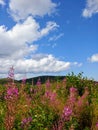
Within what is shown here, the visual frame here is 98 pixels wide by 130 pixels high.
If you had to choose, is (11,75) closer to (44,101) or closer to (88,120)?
(44,101)

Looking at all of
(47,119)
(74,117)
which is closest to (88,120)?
(74,117)

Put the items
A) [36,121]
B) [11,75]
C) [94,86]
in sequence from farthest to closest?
[94,86] → [36,121] → [11,75]

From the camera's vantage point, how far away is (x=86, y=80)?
17828 millimetres

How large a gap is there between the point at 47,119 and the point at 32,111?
23.1 inches

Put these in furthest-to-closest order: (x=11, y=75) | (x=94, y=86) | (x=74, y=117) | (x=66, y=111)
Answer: (x=94, y=86), (x=74, y=117), (x=66, y=111), (x=11, y=75)

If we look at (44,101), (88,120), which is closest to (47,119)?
(44,101)

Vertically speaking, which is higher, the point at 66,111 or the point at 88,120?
the point at 66,111

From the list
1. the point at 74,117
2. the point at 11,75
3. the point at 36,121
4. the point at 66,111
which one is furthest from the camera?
the point at 74,117

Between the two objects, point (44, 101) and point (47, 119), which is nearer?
point (47, 119)

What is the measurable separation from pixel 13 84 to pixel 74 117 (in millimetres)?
5395

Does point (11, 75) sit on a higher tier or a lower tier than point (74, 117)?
higher

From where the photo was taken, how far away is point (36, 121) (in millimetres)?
7871

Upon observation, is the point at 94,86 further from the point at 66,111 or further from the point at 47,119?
the point at 66,111

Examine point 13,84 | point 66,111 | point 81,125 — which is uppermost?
point 13,84
